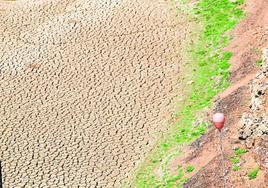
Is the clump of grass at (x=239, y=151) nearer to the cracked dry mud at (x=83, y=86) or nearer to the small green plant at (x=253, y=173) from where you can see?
the small green plant at (x=253, y=173)

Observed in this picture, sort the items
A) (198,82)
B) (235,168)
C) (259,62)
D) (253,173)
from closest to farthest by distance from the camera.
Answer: (253,173)
(235,168)
(259,62)
(198,82)

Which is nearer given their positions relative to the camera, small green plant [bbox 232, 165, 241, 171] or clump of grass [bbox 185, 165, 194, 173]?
small green plant [bbox 232, 165, 241, 171]

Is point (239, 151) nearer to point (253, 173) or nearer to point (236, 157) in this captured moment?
point (236, 157)

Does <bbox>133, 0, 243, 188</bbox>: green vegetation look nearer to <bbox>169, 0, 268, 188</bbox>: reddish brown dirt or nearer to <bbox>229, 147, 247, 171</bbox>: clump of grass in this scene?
<bbox>169, 0, 268, 188</bbox>: reddish brown dirt

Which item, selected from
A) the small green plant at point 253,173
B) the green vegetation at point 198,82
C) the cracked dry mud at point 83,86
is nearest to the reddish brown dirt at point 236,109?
the small green plant at point 253,173

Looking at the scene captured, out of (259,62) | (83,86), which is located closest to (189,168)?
(259,62)

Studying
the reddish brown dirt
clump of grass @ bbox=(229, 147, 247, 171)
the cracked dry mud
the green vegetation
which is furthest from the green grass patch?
clump of grass @ bbox=(229, 147, 247, 171)

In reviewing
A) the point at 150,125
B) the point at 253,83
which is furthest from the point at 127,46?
the point at 253,83
